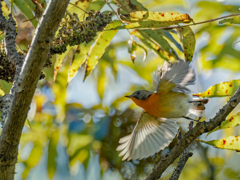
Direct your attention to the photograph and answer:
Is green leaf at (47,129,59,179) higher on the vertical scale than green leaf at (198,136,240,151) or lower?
higher

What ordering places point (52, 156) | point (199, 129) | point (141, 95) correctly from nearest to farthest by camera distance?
point (199, 129) < point (141, 95) < point (52, 156)

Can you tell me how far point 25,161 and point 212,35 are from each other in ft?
7.08

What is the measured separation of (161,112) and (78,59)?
861mm

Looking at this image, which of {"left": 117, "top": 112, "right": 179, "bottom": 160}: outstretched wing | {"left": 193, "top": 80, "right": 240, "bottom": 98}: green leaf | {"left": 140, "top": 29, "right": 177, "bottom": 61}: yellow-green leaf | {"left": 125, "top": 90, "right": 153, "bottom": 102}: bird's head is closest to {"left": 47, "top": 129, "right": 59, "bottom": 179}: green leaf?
{"left": 117, "top": 112, "right": 179, "bottom": 160}: outstretched wing

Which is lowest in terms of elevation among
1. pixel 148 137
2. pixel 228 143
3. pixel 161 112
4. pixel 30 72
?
pixel 228 143

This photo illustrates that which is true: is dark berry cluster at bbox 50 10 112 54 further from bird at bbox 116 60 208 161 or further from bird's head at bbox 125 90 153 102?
bird's head at bbox 125 90 153 102

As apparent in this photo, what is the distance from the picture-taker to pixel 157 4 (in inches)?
97.3

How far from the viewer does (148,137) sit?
2.17m

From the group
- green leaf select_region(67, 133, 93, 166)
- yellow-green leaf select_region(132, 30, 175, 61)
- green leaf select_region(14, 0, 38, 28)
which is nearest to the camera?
green leaf select_region(14, 0, 38, 28)

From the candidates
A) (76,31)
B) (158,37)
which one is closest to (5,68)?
(76,31)

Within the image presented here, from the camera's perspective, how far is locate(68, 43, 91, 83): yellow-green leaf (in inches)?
60.5

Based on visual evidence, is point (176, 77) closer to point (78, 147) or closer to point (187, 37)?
point (187, 37)

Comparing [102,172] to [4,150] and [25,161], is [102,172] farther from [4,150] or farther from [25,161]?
[4,150]

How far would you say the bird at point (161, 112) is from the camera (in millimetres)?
1971
